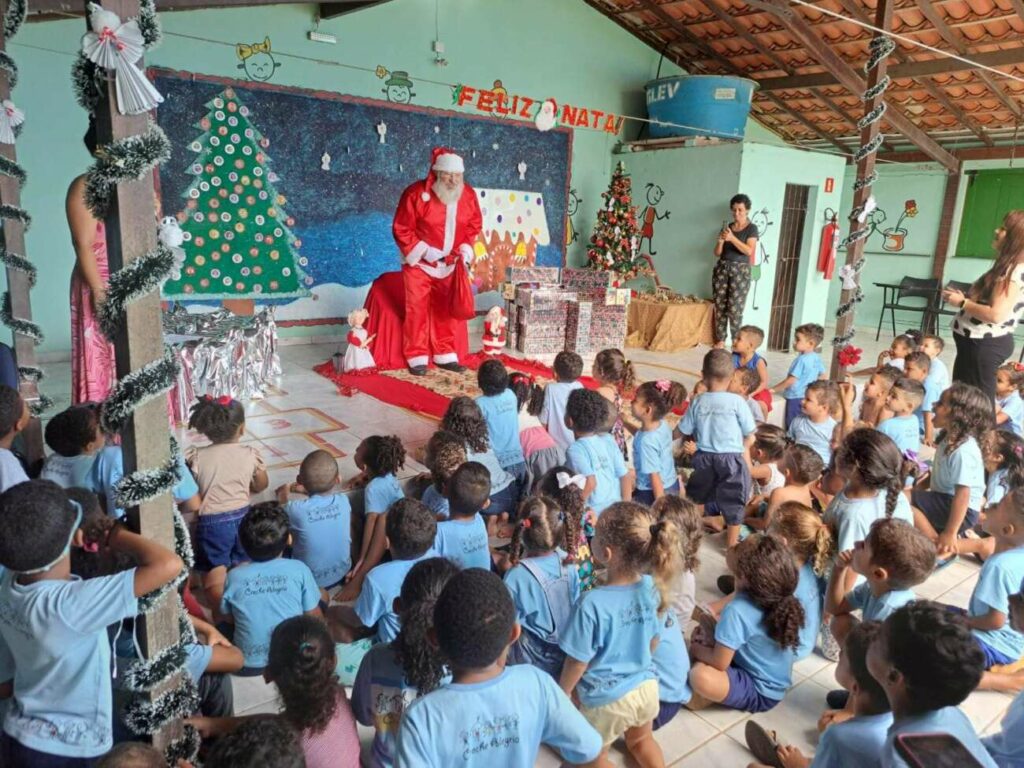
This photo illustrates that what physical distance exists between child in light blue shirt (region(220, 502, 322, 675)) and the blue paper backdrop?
16.3 feet

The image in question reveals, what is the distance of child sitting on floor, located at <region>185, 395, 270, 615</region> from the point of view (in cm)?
267

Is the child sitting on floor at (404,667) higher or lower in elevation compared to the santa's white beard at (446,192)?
lower

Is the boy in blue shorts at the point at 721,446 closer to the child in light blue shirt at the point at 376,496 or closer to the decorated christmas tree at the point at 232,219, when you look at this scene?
the child in light blue shirt at the point at 376,496

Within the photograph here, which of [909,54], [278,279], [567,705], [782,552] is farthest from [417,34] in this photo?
[567,705]

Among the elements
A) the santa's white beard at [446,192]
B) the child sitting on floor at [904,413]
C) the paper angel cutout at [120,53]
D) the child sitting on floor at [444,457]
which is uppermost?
the santa's white beard at [446,192]

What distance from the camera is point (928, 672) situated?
1322 millimetres

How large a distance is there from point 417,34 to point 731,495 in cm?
596

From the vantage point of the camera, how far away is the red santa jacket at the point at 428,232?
232 inches

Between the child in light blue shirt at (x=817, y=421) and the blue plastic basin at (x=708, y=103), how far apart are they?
17.7ft

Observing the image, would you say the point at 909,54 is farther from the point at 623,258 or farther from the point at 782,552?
the point at 782,552

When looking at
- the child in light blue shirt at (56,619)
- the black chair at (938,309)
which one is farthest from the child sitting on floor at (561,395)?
the black chair at (938,309)

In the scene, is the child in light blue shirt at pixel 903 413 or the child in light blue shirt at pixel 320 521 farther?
the child in light blue shirt at pixel 903 413

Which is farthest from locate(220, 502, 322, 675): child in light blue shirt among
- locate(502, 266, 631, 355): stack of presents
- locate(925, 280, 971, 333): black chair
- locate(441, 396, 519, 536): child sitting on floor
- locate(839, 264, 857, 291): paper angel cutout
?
locate(925, 280, 971, 333): black chair

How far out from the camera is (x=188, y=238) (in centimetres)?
616
